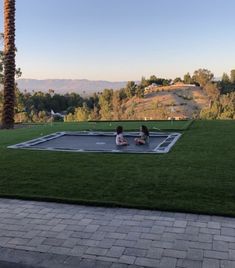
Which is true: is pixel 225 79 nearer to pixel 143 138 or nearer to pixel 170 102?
pixel 170 102

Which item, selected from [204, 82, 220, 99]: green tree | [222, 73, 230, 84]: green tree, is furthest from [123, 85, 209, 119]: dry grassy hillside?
[222, 73, 230, 84]: green tree

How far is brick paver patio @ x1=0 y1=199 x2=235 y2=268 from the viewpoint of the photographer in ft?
13.7

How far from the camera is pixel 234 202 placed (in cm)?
588

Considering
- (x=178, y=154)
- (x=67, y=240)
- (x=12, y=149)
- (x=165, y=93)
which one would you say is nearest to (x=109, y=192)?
(x=67, y=240)

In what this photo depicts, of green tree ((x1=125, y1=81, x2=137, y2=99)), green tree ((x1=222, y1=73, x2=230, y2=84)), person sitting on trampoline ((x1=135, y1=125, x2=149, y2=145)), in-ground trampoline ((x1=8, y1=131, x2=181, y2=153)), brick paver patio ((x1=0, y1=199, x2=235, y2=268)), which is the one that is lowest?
brick paver patio ((x1=0, y1=199, x2=235, y2=268))

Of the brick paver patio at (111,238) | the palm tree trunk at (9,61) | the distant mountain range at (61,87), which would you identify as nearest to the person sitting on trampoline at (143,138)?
the brick paver patio at (111,238)

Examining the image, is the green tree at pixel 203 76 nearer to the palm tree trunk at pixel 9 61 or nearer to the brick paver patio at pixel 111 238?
the palm tree trunk at pixel 9 61

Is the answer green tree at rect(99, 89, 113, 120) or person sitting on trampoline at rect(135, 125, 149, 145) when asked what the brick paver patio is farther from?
green tree at rect(99, 89, 113, 120)

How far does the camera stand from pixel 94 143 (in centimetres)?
1296

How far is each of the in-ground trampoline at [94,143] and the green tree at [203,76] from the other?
6180cm

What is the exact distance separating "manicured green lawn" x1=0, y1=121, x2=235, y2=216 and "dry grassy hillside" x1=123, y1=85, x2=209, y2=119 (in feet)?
151

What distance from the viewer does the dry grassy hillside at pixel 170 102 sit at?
197ft

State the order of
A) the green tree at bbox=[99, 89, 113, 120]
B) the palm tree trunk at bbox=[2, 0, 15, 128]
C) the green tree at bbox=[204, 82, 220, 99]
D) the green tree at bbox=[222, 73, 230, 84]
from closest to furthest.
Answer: the palm tree trunk at bbox=[2, 0, 15, 128] < the green tree at bbox=[99, 89, 113, 120] < the green tree at bbox=[204, 82, 220, 99] < the green tree at bbox=[222, 73, 230, 84]

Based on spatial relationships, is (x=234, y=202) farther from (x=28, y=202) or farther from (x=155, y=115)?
(x=155, y=115)
